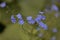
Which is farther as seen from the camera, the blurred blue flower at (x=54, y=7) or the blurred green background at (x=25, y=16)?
the blurred blue flower at (x=54, y=7)

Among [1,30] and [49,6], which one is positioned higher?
[49,6]

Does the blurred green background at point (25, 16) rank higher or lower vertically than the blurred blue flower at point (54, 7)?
lower

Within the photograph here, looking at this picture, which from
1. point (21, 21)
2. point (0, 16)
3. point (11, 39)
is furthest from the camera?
point (0, 16)

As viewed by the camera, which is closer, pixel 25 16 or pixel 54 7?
pixel 25 16

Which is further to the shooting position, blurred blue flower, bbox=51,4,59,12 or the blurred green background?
blurred blue flower, bbox=51,4,59,12

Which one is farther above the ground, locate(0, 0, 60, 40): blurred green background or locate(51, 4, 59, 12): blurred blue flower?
locate(51, 4, 59, 12): blurred blue flower

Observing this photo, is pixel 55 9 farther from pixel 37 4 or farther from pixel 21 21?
pixel 21 21

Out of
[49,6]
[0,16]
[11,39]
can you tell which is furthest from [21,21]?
[49,6]

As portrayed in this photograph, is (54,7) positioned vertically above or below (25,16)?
above
